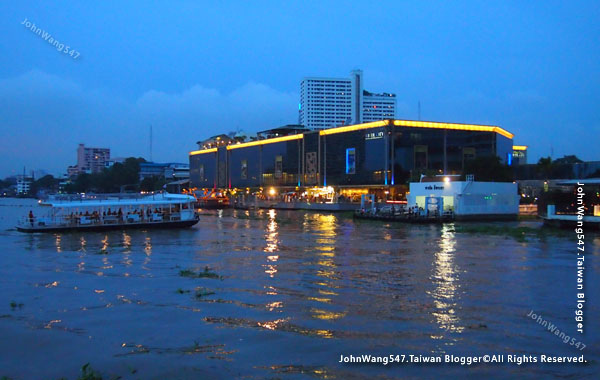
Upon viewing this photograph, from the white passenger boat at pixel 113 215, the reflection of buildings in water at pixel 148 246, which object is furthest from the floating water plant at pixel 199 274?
the white passenger boat at pixel 113 215

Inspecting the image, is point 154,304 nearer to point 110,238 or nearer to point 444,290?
point 444,290

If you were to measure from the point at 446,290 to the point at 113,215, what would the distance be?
34408 millimetres

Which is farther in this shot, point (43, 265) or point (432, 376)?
point (43, 265)

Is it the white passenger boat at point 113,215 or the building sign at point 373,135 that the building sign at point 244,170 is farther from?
the white passenger boat at point 113,215

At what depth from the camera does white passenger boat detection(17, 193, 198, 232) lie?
141 ft

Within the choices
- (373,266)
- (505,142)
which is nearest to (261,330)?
(373,266)

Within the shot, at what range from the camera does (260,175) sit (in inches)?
4966

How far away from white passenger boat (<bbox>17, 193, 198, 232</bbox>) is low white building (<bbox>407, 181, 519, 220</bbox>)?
26.0 m

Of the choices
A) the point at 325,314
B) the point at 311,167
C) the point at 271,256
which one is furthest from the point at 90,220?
the point at 311,167

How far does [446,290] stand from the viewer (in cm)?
1705

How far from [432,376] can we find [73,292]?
1182cm

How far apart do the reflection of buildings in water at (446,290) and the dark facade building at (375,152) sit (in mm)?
64682

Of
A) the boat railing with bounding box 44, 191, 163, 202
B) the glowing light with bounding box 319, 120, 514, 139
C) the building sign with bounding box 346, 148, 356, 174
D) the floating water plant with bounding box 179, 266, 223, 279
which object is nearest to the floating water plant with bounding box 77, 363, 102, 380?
the floating water plant with bounding box 179, 266, 223, 279

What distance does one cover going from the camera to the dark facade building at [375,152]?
9262 centimetres
